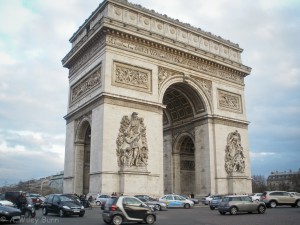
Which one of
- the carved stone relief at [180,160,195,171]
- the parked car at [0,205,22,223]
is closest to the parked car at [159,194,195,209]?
the carved stone relief at [180,160,195,171]

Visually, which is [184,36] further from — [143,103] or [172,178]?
[172,178]

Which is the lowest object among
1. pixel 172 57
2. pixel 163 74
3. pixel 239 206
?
pixel 239 206

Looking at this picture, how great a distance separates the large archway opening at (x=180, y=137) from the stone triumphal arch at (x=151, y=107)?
4.3 inches

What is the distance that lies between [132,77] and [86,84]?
4.79 meters

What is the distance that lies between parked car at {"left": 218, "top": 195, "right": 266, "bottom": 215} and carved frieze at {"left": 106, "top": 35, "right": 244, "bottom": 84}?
50.7 ft

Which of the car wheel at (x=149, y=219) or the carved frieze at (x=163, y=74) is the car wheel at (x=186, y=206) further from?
the car wheel at (x=149, y=219)

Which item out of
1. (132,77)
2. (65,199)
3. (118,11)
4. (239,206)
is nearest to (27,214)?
(65,199)

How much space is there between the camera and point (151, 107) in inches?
1152

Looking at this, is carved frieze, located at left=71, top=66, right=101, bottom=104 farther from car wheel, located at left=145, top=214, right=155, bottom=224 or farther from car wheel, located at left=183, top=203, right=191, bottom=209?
car wheel, located at left=145, top=214, right=155, bottom=224

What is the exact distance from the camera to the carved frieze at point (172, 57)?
28.8m

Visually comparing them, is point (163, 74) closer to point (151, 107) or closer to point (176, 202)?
point (151, 107)

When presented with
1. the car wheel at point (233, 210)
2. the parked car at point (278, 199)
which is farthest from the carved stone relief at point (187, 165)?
the car wheel at point (233, 210)

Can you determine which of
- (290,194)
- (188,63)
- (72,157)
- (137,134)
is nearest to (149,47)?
(188,63)

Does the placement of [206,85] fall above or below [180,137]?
above
